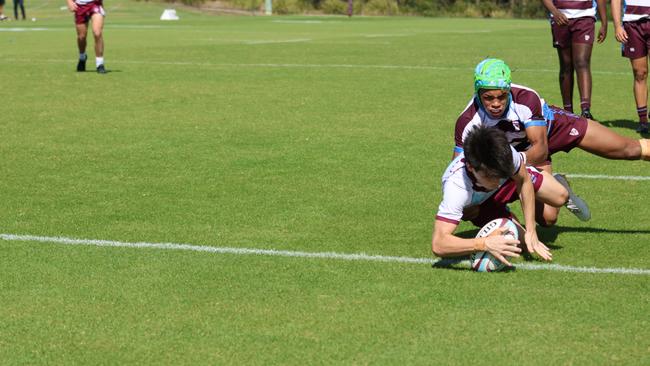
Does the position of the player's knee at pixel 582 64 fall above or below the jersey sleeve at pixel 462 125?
below

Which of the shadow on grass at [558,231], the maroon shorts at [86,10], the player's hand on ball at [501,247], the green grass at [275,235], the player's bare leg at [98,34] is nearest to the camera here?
the green grass at [275,235]

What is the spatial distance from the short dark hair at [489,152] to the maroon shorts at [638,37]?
7.52 m

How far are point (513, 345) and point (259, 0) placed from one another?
73618 mm

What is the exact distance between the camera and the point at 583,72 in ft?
47.3

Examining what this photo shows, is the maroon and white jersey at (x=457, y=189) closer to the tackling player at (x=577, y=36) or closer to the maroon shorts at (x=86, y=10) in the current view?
the tackling player at (x=577, y=36)

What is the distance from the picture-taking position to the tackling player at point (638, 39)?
44.7 ft

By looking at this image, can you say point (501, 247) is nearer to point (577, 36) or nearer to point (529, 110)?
point (529, 110)

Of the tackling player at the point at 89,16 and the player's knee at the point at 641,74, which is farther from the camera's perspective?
the tackling player at the point at 89,16

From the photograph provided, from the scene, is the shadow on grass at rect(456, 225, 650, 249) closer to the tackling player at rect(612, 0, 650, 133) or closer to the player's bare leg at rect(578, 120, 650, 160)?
the player's bare leg at rect(578, 120, 650, 160)

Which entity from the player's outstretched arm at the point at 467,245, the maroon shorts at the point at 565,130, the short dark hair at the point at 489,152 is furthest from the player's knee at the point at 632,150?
the short dark hair at the point at 489,152

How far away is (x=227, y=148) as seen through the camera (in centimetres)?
1232

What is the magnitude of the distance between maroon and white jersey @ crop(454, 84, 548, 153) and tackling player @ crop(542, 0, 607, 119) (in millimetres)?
6502

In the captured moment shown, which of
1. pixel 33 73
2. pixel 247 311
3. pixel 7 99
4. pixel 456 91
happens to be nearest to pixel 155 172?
pixel 247 311

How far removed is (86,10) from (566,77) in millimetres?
10480
